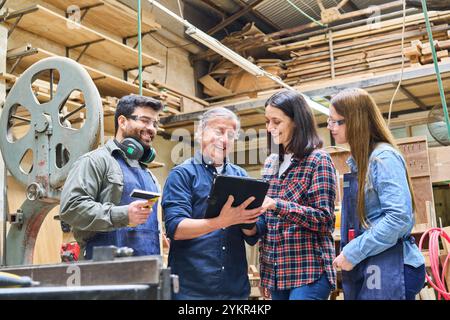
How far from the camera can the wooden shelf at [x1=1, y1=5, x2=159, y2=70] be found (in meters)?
5.30

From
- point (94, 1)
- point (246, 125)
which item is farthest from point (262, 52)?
point (94, 1)

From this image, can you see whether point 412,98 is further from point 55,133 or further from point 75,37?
point 55,133

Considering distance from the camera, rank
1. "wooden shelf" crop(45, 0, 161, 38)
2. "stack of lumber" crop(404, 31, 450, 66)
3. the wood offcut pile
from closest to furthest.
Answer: "wooden shelf" crop(45, 0, 161, 38)
"stack of lumber" crop(404, 31, 450, 66)
the wood offcut pile

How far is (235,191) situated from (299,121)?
18.3 inches

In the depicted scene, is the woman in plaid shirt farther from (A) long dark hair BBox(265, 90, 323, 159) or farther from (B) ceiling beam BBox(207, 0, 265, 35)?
(B) ceiling beam BBox(207, 0, 265, 35)

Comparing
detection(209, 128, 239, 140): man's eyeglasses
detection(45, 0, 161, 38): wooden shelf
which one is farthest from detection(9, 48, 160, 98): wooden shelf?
detection(209, 128, 239, 140): man's eyeglasses

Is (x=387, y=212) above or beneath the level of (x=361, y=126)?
beneath

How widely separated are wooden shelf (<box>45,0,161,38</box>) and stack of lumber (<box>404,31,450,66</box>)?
10.4 feet

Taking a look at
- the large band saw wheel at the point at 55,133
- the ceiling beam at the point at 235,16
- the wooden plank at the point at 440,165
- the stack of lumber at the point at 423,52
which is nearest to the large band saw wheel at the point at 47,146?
the large band saw wheel at the point at 55,133

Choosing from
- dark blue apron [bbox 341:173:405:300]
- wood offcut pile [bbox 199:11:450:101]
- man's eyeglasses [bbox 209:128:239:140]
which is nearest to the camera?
dark blue apron [bbox 341:173:405:300]

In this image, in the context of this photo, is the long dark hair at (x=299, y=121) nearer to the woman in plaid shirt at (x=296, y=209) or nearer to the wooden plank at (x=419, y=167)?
the woman in plaid shirt at (x=296, y=209)

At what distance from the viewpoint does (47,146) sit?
2.42 m

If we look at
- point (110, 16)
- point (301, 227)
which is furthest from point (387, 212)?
point (110, 16)

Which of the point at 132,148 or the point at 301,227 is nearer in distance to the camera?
the point at 301,227
